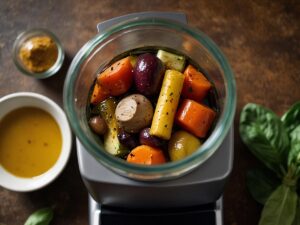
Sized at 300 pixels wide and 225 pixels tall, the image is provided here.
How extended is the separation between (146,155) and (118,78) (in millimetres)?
111

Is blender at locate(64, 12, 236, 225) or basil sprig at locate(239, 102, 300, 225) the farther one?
basil sprig at locate(239, 102, 300, 225)

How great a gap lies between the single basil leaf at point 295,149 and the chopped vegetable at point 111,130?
0.38 meters

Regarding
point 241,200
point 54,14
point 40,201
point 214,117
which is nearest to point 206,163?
point 214,117

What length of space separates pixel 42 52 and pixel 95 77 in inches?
12.7

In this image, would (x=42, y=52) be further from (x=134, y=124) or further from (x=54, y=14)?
(x=134, y=124)

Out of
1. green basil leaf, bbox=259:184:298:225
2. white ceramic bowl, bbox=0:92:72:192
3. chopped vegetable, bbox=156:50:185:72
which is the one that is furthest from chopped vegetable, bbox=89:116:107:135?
green basil leaf, bbox=259:184:298:225

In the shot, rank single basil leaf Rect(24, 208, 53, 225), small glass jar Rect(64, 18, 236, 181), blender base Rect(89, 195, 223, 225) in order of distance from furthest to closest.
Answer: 1. single basil leaf Rect(24, 208, 53, 225)
2. blender base Rect(89, 195, 223, 225)
3. small glass jar Rect(64, 18, 236, 181)

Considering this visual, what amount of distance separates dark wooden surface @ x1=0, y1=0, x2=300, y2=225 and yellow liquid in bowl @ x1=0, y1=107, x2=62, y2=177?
42mm

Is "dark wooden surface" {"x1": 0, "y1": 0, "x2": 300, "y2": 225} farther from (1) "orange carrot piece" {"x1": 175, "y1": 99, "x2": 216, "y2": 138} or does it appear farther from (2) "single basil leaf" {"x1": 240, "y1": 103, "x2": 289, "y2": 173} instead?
(1) "orange carrot piece" {"x1": 175, "y1": 99, "x2": 216, "y2": 138}

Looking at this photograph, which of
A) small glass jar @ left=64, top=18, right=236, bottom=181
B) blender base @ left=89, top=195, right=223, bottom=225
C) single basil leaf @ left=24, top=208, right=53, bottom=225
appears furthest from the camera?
single basil leaf @ left=24, top=208, right=53, bottom=225

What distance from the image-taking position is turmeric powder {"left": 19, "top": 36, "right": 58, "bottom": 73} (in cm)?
104

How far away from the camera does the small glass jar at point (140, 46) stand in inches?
25.7

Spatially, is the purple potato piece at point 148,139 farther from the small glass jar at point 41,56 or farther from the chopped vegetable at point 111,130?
the small glass jar at point 41,56

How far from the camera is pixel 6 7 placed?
1109 millimetres
